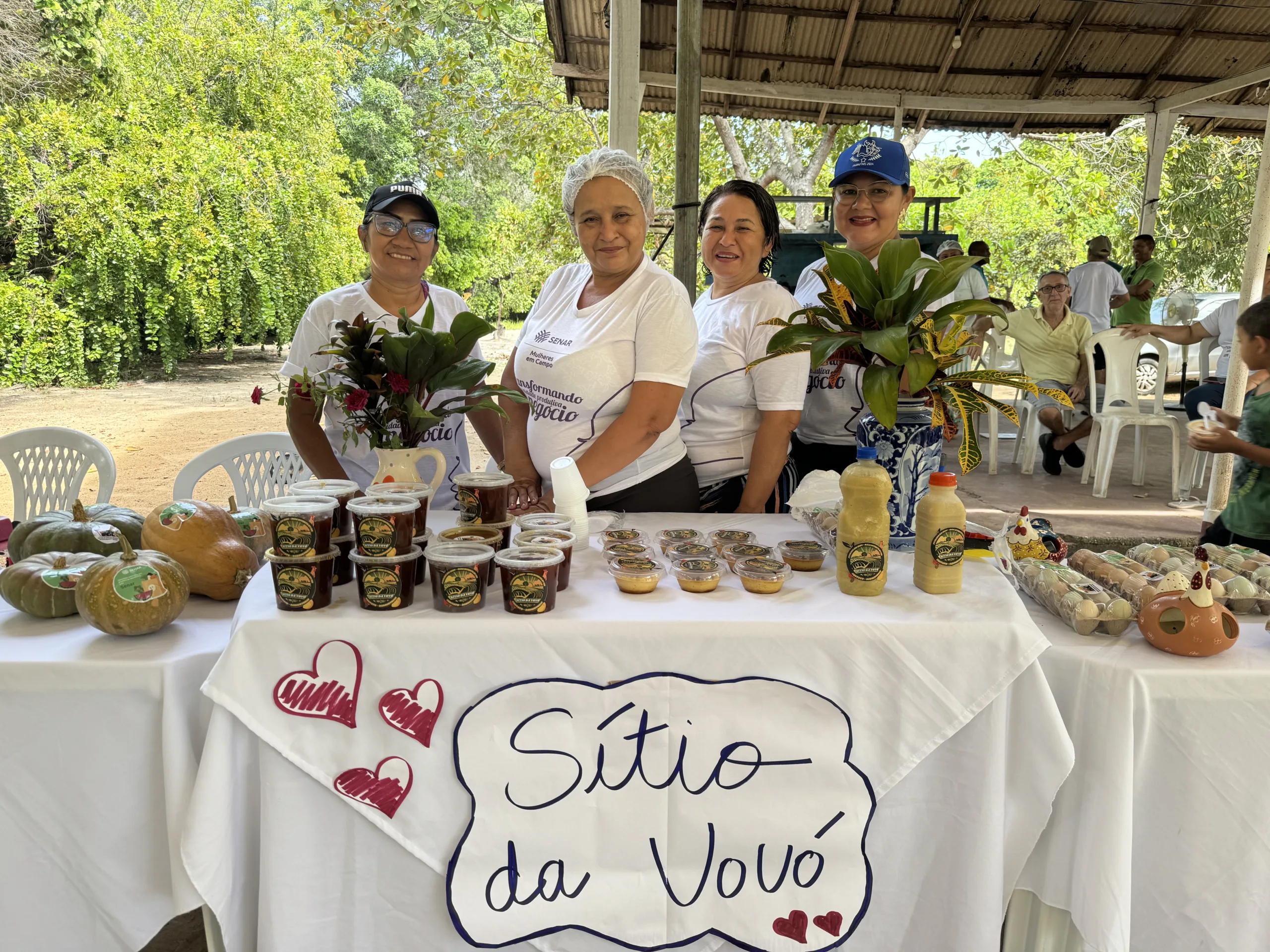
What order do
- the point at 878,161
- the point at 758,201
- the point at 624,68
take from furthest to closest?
1. the point at 624,68
2. the point at 758,201
3. the point at 878,161

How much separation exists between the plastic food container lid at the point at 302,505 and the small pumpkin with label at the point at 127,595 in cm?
28

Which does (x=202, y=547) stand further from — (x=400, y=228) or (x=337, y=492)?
(x=400, y=228)

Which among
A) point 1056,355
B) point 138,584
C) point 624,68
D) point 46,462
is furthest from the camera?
point 1056,355

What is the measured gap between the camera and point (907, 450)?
5.67 feet

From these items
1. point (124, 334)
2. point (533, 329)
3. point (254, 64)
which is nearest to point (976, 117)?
point (533, 329)

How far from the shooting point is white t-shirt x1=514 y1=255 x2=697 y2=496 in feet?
6.84

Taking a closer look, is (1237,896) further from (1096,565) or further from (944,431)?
(944,431)

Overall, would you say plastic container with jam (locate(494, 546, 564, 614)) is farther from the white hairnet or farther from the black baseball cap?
the black baseball cap

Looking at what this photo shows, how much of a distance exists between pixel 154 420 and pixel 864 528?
9537mm

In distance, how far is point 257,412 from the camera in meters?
10.2

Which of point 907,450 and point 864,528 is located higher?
point 907,450

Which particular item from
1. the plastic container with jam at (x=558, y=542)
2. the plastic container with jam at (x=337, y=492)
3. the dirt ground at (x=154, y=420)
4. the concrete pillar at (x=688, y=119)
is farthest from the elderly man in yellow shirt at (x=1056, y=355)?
the plastic container with jam at (x=337, y=492)

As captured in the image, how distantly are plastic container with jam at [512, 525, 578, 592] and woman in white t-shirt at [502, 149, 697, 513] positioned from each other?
36cm

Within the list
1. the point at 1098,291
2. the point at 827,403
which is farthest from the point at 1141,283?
the point at 827,403
